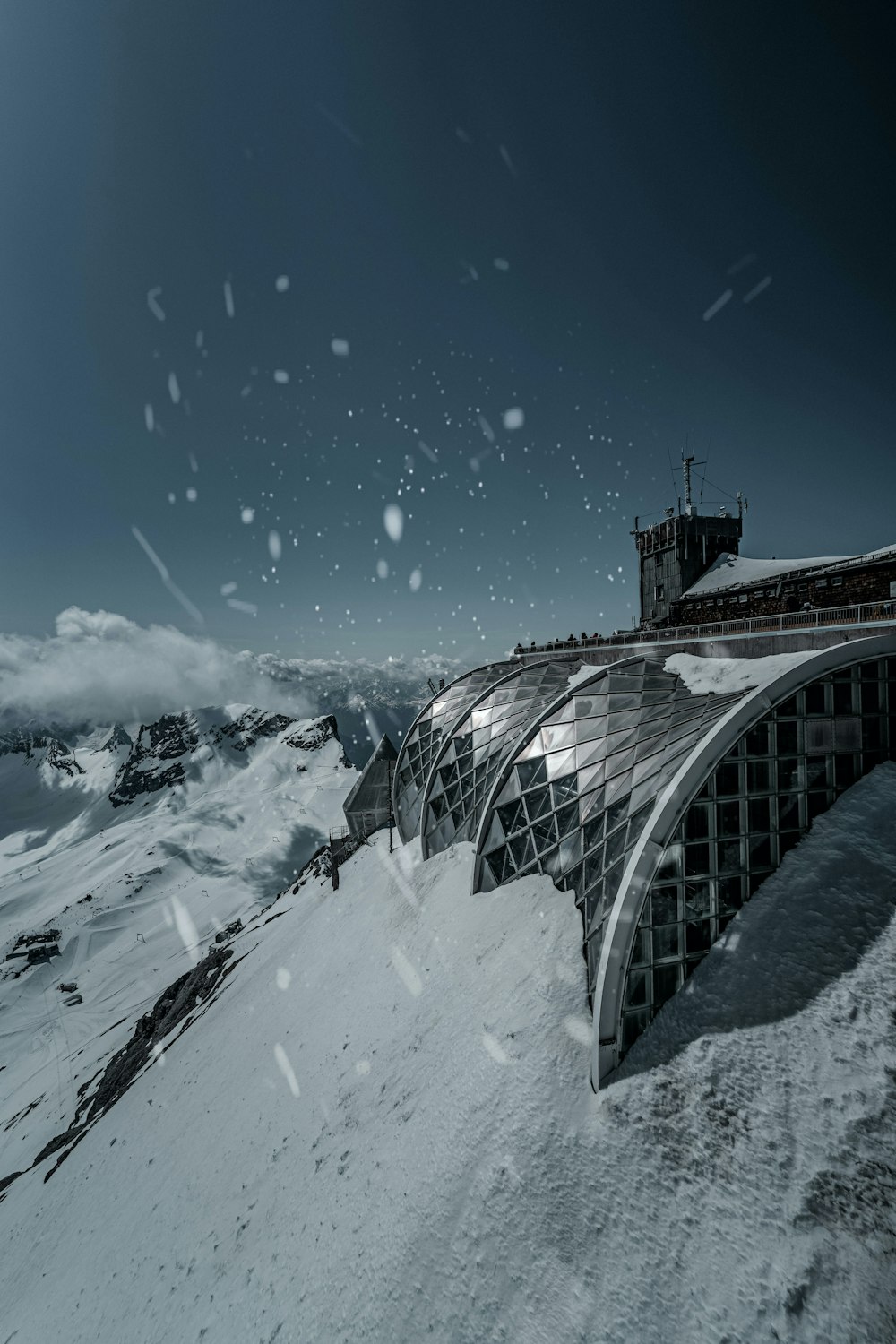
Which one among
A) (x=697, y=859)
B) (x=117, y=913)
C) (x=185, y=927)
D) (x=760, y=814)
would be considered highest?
(x=760, y=814)

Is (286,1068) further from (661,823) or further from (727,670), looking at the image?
(727,670)

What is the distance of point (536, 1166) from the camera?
1098cm

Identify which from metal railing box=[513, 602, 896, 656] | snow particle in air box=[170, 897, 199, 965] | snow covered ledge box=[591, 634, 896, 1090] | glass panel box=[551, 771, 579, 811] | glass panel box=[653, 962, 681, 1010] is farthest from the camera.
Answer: snow particle in air box=[170, 897, 199, 965]

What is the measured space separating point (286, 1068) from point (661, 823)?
18849 mm

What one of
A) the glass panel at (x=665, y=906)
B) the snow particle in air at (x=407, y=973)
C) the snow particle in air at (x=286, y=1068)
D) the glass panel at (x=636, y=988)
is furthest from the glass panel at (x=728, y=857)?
the snow particle in air at (x=286, y=1068)

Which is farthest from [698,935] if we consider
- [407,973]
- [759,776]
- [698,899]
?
[407,973]

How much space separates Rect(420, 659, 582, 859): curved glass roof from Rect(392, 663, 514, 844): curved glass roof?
1.46 m

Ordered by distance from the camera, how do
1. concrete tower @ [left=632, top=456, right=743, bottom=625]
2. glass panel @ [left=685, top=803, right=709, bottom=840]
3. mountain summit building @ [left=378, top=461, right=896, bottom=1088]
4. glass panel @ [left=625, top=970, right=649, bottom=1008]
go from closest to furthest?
glass panel @ [left=625, top=970, right=649, bottom=1008] → mountain summit building @ [left=378, top=461, right=896, bottom=1088] → glass panel @ [left=685, top=803, right=709, bottom=840] → concrete tower @ [left=632, top=456, right=743, bottom=625]

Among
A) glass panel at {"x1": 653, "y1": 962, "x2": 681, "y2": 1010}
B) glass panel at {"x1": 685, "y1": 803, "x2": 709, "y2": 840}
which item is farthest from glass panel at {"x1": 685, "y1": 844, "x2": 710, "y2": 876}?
glass panel at {"x1": 653, "y1": 962, "x2": 681, "y2": 1010}

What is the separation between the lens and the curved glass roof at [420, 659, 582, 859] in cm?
2614

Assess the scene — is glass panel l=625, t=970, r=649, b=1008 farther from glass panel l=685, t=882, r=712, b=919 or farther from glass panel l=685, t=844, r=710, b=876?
glass panel l=685, t=844, r=710, b=876

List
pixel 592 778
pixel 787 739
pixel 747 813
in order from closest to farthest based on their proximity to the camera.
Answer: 1. pixel 747 813
2. pixel 787 739
3. pixel 592 778

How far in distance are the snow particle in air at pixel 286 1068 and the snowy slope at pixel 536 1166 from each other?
0.17 meters

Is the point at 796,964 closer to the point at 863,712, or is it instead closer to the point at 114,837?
the point at 863,712
